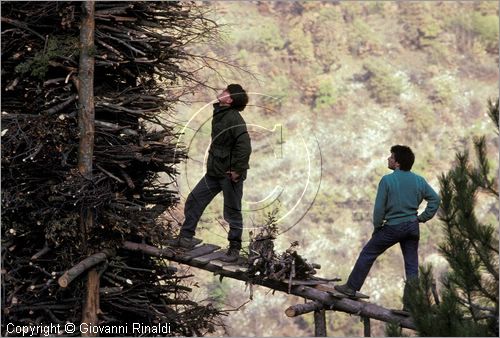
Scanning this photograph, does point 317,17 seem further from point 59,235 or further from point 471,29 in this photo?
point 59,235

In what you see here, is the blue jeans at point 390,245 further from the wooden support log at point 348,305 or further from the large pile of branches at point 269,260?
the large pile of branches at point 269,260

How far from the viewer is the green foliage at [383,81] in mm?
30375

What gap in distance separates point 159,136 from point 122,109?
48 centimetres

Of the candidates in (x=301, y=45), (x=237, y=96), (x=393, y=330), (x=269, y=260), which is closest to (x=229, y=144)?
(x=237, y=96)

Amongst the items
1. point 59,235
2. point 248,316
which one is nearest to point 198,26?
point 59,235

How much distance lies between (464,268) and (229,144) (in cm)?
286

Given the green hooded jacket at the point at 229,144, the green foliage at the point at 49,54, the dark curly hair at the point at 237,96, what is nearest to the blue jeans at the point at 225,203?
the green hooded jacket at the point at 229,144

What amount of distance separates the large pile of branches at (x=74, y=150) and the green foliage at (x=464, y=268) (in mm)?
3205

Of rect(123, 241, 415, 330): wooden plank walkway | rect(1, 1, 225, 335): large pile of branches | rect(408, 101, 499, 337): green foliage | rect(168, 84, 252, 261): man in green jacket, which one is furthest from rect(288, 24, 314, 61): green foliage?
rect(408, 101, 499, 337): green foliage

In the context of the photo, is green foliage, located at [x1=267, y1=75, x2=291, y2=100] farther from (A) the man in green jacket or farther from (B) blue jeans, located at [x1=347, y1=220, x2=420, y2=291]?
(B) blue jeans, located at [x1=347, y1=220, x2=420, y2=291]

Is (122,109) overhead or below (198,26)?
below

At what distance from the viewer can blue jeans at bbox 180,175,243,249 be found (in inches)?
352

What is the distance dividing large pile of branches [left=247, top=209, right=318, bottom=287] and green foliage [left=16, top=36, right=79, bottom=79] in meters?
2.42

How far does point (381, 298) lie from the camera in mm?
25094
